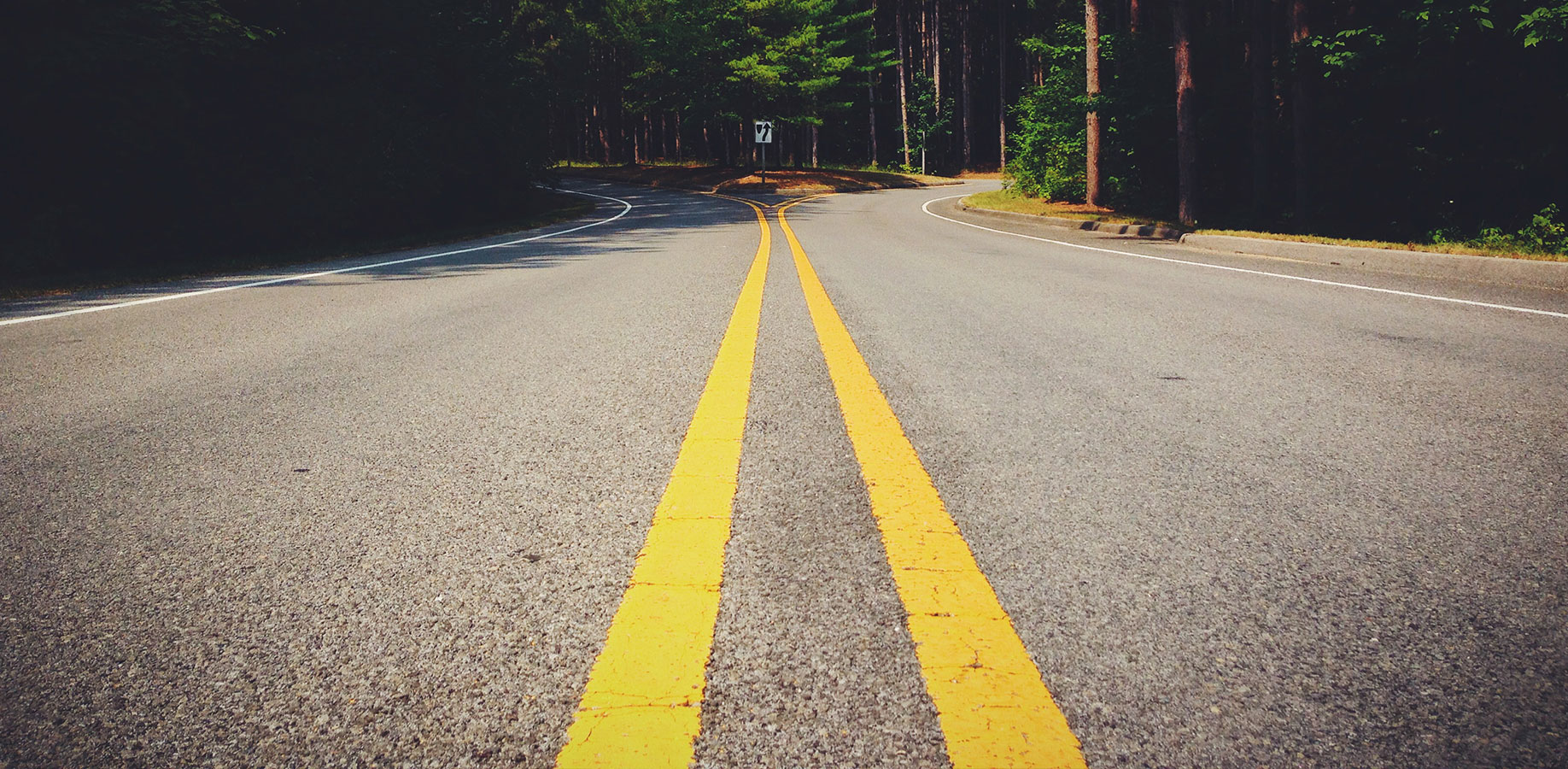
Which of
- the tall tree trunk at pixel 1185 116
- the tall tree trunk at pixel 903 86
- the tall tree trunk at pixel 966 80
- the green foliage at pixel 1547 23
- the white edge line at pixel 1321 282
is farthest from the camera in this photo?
the tall tree trunk at pixel 966 80

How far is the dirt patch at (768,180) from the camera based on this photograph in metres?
34.2

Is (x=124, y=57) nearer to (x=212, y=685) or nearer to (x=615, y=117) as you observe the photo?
(x=212, y=685)

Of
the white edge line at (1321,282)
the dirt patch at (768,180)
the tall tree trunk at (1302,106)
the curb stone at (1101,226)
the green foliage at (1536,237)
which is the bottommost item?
the white edge line at (1321,282)

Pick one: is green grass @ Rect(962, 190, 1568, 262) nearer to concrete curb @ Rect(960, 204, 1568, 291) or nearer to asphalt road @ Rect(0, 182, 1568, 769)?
concrete curb @ Rect(960, 204, 1568, 291)

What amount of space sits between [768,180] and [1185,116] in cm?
2262

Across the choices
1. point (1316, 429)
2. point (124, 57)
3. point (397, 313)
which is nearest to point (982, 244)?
point (397, 313)

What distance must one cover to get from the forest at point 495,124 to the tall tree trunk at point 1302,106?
45 mm

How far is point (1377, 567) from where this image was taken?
67.2 inches

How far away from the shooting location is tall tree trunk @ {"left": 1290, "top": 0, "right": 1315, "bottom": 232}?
12820 mm

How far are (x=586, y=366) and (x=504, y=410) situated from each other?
81cm

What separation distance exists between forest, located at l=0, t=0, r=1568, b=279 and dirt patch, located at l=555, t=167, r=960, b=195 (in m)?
11.9

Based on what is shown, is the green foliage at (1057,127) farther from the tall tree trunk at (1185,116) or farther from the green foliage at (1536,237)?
the green foliage at (1536,237)

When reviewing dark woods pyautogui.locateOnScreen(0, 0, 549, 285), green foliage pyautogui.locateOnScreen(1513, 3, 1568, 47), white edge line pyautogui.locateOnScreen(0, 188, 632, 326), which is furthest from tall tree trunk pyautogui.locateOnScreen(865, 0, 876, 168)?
white edge line pyautogui.locateOnScreen(0, 188, 632, 326)

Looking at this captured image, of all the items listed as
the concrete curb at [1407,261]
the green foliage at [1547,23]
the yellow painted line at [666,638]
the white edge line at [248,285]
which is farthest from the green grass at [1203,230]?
the white edge line at [248,285]
